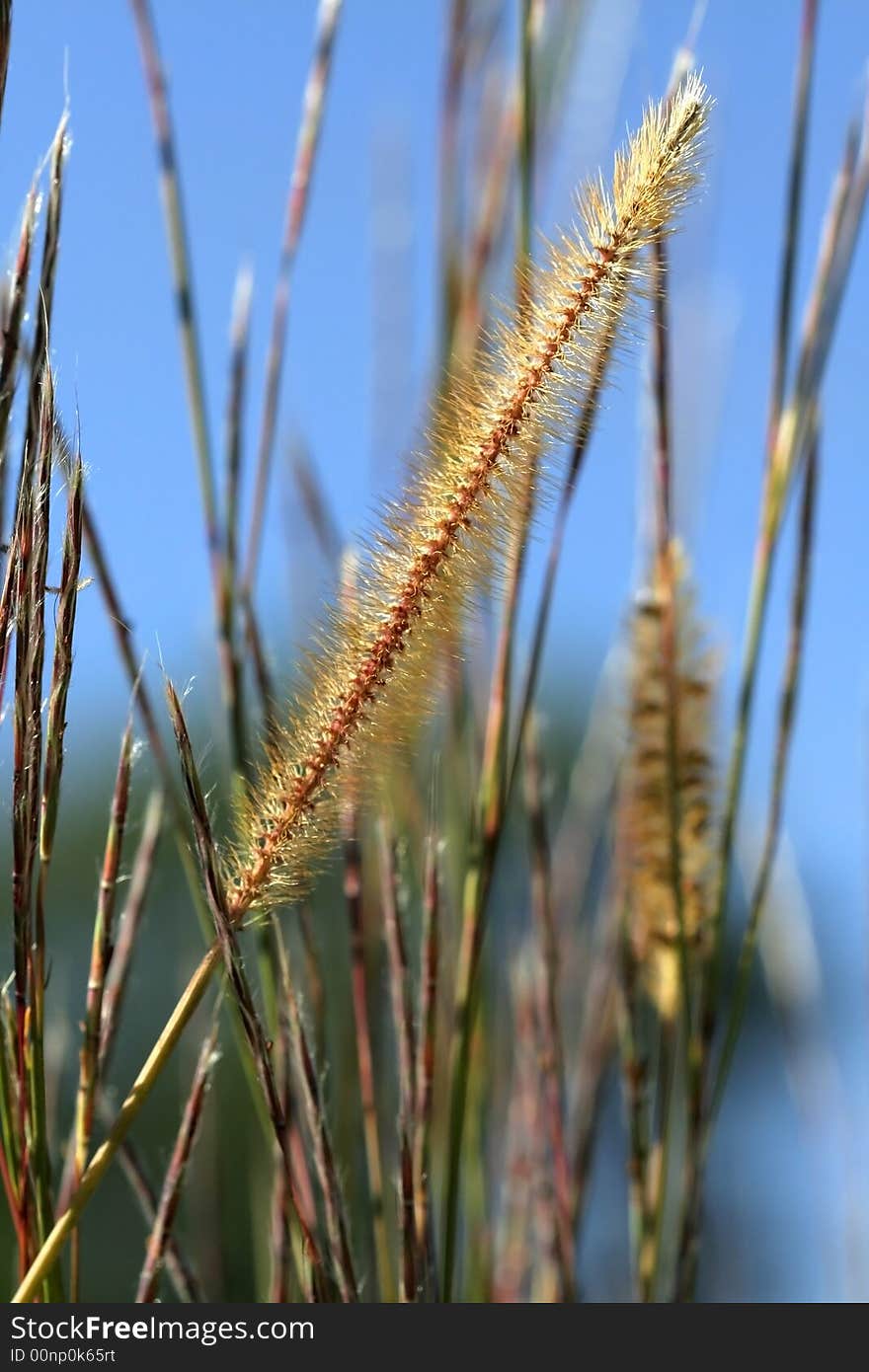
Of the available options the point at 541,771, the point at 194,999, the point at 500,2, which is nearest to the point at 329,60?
the point at 500,2

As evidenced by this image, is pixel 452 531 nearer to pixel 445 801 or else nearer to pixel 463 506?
pixel 463 506

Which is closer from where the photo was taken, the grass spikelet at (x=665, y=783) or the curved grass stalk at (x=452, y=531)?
the curved grass stalk at (x=452, y=531)

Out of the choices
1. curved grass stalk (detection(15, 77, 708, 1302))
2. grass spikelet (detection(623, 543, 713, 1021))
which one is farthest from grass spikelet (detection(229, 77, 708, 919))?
grass spikelet (detection(623, 543, 713, 1021))

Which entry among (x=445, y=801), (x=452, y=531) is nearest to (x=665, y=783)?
(x=445, y=801)

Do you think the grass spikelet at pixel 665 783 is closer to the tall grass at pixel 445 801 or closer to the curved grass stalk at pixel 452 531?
the tall grass at pixel 445 801

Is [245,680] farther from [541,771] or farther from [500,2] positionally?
[500,2]

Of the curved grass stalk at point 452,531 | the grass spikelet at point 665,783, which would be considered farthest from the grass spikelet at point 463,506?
the grass spikelet at point 665,783

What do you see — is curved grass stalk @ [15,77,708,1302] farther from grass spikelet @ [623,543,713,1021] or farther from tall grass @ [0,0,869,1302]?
grass spikelet @ [623,543,713,1021]

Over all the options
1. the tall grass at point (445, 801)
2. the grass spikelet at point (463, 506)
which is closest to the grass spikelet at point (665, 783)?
the tall grass at point (445, 801)
